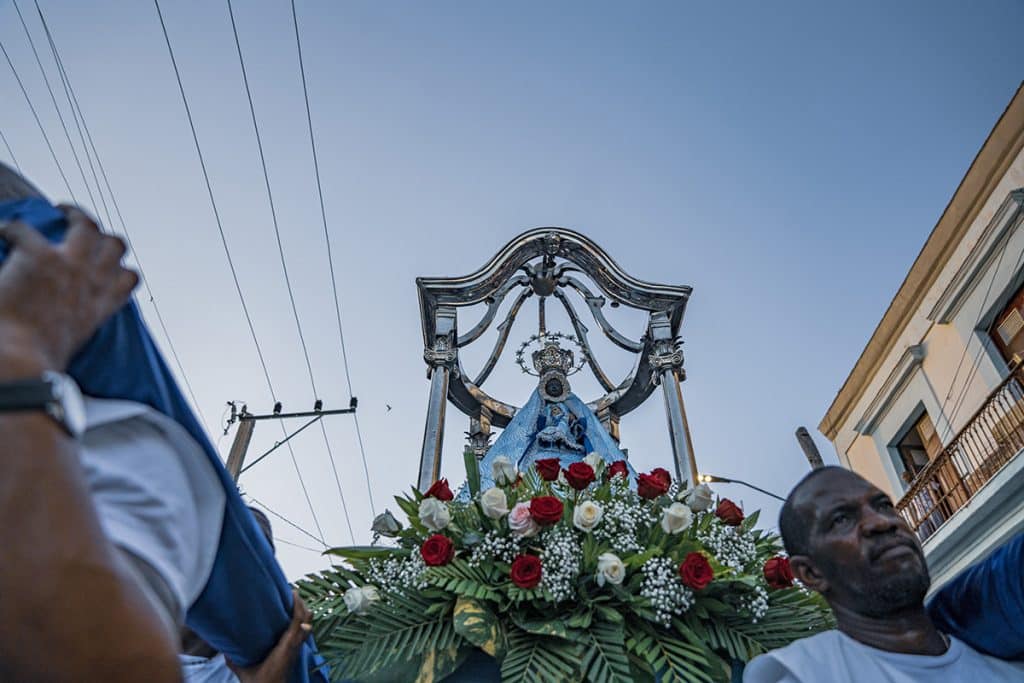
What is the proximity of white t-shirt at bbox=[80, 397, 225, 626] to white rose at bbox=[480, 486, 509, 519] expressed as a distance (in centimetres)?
126

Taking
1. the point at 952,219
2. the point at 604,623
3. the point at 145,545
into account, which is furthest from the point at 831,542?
the point at 952,219

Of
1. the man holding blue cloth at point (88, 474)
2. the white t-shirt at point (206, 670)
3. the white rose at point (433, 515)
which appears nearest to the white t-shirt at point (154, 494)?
the man holding blue cloth at point (88, 474)

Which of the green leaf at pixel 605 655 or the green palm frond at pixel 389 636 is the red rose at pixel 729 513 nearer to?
the green leaf at pixel 605 655

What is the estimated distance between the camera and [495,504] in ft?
7.07

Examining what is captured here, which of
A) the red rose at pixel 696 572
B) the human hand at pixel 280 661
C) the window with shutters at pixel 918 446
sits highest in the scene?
the window with shutters at pixel 918 446

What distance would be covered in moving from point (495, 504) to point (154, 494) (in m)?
1.43

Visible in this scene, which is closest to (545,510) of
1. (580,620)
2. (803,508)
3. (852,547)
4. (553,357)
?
(580,620)

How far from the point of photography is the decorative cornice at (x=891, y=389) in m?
12.4

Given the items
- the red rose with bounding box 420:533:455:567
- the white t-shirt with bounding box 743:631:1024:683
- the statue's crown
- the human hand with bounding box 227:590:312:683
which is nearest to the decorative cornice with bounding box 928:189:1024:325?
the statue's crown

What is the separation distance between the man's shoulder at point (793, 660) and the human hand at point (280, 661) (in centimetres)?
107

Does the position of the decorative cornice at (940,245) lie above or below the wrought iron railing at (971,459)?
above

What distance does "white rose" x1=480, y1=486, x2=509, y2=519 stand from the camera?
216 cm

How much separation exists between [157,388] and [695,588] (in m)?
1.55

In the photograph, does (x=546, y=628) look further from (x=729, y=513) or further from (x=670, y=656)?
(x=729, y=513)
